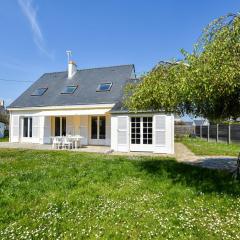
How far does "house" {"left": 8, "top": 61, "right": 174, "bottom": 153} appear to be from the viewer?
63.9 ft

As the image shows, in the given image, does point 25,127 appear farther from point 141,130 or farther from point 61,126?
point 141,130

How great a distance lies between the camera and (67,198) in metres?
7.26

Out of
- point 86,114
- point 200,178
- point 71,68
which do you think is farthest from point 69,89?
point 200,178

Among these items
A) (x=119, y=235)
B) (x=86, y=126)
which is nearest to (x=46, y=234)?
(x=119, y=235)

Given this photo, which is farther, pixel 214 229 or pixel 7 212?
pixel 7 212

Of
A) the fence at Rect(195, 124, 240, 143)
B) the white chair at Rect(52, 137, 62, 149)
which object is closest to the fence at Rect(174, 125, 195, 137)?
the fence at Rect(195, 124, 240, 143)

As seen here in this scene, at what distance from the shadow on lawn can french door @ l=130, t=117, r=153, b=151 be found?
23.6 ft

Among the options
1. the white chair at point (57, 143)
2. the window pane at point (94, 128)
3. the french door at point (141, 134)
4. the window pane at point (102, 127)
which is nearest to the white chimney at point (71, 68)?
the window pane at point (94, 128)

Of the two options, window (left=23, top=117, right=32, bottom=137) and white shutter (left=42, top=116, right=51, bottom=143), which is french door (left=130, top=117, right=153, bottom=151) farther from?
window (left=23, top=117, right=32, bottom=137)

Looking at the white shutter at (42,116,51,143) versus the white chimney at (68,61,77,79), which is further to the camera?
the white chimney at (68,61,77,79)

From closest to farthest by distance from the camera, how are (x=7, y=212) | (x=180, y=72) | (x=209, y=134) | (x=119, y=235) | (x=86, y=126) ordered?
(x=119, y=235) → (x=7, y=212) → (x=180, y=72) → (x=86, y=126) → (x=209, y=134)

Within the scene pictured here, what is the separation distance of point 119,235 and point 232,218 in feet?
8.83

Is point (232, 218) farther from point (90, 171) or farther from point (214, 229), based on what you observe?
point (90, 171)

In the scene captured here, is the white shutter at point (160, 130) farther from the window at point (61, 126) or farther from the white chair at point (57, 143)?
the window at point (61, 126)
